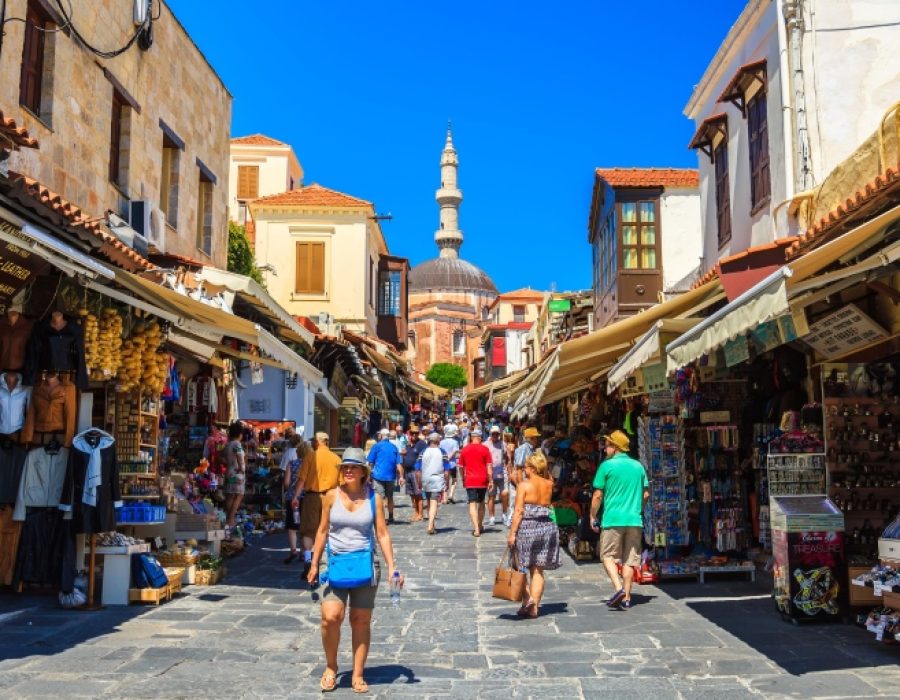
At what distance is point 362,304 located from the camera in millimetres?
28234

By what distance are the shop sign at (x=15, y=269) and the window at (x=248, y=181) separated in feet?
88.8

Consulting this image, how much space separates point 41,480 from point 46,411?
58 centimetres

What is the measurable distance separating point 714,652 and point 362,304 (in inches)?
900

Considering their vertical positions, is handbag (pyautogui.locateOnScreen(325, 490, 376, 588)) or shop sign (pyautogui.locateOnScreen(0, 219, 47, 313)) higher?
shop sign (pyautogui.locateOnScreen(0, 219, 47, 313))

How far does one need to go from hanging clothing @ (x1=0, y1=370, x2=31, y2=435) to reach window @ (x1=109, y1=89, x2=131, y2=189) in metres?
5.15

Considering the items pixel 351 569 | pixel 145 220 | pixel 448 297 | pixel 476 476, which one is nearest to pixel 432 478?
pixel 476 476

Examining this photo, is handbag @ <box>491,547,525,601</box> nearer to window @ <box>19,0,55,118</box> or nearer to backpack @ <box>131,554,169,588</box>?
backpack @ <box>131,554,169,588</box>

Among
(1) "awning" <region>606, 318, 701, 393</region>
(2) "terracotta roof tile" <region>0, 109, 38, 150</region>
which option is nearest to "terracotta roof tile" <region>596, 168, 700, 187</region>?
(1) "awning" <region>606, 318, 701, 393</region>

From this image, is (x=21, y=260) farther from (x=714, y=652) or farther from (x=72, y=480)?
(x=714, y=652)

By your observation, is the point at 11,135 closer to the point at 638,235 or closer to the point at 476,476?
the point at 476,476

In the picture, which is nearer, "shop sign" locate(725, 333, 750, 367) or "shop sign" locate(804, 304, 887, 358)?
"shop sign" locate(725, 333, 750, 367)

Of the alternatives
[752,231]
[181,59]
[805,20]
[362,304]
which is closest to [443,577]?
[752,231]

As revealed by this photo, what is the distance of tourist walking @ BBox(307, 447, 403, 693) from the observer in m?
5.17

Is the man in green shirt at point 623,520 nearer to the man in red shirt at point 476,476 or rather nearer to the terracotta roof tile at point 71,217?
the terracotta roof tile at point 71,217
